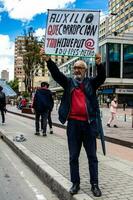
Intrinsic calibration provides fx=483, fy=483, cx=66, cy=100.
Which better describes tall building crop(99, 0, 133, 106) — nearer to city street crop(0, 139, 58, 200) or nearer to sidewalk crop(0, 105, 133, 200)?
sidewalk crop(0, 105, 133, 200)

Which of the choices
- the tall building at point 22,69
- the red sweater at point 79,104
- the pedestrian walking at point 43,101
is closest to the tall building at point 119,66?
the tall building at point 22,69

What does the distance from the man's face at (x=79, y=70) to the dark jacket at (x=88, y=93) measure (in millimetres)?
70

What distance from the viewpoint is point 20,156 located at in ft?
37.3

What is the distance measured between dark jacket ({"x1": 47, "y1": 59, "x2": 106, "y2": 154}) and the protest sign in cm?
298

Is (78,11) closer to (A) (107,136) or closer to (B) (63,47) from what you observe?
(B) (63,47)

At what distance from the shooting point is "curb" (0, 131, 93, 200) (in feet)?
22.5

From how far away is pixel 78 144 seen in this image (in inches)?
270

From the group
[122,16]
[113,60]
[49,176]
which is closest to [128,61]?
[113,60]

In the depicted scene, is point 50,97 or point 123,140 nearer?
point 123,140

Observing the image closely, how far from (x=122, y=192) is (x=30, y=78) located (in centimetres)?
4351

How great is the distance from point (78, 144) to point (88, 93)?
0.75 metres

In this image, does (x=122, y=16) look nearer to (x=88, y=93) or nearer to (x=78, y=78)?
(x=78, y=78)

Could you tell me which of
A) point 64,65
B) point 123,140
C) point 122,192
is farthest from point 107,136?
point 64,65

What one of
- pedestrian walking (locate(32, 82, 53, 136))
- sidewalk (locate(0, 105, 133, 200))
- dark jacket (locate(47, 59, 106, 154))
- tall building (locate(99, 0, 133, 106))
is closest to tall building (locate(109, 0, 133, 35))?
tall building (locate(99, 0, 133, 106))
